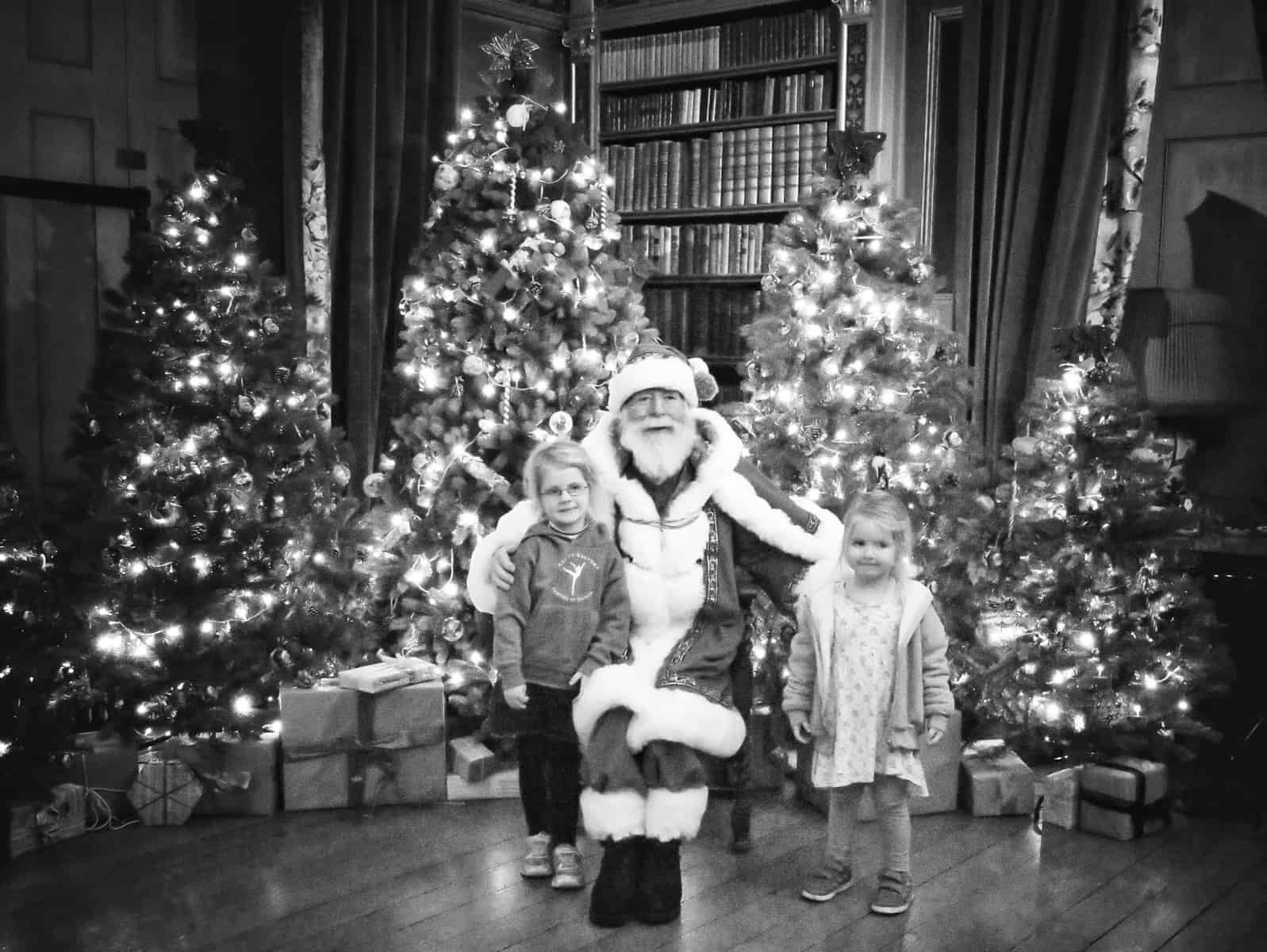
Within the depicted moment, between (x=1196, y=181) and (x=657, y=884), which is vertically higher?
(x=1196, y=181)

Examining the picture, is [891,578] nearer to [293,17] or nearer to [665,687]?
[665,687]

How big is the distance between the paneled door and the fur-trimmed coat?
6.50 feet

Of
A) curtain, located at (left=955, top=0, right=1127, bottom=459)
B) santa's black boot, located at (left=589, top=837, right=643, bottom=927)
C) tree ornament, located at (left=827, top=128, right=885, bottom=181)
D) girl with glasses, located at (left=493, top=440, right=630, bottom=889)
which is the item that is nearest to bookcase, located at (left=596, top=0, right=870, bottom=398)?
curtain, located at (left=955, top=0, right=1127, bottom=459)

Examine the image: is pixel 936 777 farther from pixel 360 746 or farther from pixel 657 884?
pixel 360 746

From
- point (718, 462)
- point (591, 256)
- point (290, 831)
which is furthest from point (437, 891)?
point (591, 256)

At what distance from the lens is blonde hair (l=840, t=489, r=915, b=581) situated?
101 inches

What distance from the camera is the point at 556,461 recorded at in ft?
8.75

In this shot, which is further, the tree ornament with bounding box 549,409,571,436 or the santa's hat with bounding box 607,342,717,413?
the tree ornament with bounding box 549,409,571,436

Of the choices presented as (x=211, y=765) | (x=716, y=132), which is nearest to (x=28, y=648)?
(x=211, y=765)

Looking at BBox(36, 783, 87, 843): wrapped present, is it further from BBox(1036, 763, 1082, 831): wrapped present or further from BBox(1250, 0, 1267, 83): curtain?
BBox(1250, 0, 1267, 83): curtain

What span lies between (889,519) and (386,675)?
1458 mm

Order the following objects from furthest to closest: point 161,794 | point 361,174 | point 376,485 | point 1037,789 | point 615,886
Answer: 1. point 361,174
2. point 376,485
3. point 1037,789
4. point 161,794
5. point 615,886

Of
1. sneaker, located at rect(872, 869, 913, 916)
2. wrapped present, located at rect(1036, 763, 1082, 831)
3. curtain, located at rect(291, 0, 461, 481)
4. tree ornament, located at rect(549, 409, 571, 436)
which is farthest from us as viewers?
curtain, located at rect(291, 0, 461, 481)

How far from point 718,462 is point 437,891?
1175 millimetres
